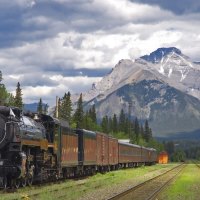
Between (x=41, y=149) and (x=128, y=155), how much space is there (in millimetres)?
50608

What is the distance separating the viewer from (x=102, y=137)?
185ft

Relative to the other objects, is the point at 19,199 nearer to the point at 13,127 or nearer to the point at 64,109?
the point at 13,127

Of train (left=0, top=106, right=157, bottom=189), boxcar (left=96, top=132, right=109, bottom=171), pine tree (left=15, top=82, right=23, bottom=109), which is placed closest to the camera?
train (left=0, top=106, right=157, bottom=189)

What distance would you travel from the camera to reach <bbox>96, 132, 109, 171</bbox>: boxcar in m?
53.0

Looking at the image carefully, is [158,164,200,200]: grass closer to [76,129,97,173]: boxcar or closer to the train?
the train

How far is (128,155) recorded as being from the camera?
80750 mm

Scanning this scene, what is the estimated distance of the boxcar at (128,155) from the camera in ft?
241

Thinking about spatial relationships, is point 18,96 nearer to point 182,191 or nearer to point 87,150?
point 87,150

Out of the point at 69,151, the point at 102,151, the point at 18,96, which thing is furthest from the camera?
the point at 18,96

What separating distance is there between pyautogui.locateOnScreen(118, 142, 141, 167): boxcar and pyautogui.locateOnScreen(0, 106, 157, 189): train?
751 inches

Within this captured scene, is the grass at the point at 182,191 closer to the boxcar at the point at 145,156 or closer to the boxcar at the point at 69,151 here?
the boxcar at the point at 69,151

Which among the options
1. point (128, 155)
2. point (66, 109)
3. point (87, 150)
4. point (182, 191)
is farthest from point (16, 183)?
point (66, 109)

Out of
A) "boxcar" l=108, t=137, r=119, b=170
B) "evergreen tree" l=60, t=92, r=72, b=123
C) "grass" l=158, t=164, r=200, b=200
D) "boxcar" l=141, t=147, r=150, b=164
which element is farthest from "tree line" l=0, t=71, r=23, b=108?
"grass" l=158, t=164, r=200, b=200

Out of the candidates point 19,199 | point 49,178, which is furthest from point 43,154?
point 19,199
